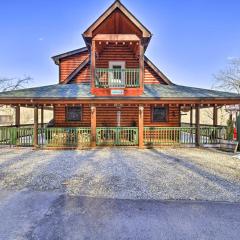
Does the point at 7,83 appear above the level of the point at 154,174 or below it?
above

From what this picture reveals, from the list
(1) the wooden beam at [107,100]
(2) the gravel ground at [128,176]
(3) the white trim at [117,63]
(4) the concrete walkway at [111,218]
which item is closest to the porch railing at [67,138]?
(1) the wooden beam at [107,100]

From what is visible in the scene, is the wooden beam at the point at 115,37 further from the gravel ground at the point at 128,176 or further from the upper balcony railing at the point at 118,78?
the gravel ground at the point at 128,176

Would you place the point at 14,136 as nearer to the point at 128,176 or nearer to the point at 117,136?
the point at 117,136

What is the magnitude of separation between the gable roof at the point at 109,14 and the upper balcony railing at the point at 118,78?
84.0 inches

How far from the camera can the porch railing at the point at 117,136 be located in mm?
12688

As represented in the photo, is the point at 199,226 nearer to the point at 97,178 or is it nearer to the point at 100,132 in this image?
the point at 97,178

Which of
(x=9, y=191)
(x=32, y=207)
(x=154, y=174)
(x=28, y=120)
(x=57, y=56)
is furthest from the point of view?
(x=28, y=120)

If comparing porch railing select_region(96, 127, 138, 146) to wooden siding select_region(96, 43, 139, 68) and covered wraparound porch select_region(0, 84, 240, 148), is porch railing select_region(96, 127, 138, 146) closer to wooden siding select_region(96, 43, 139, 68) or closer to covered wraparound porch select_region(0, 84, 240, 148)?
covered wraparound porch select_region(0, 84, 240, 148)

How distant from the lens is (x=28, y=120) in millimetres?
51094

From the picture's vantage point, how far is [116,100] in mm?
12234

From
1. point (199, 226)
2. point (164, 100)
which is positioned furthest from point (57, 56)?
point (199, 226)

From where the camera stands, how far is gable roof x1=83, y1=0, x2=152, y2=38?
12.4 m

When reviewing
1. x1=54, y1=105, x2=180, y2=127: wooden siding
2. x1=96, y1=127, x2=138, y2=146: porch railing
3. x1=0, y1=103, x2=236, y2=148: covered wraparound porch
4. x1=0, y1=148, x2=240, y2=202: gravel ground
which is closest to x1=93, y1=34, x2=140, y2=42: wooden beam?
x1=0, y1=103, x2=236, y2=148: covered wraparound porch

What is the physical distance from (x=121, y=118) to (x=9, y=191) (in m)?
10.7
